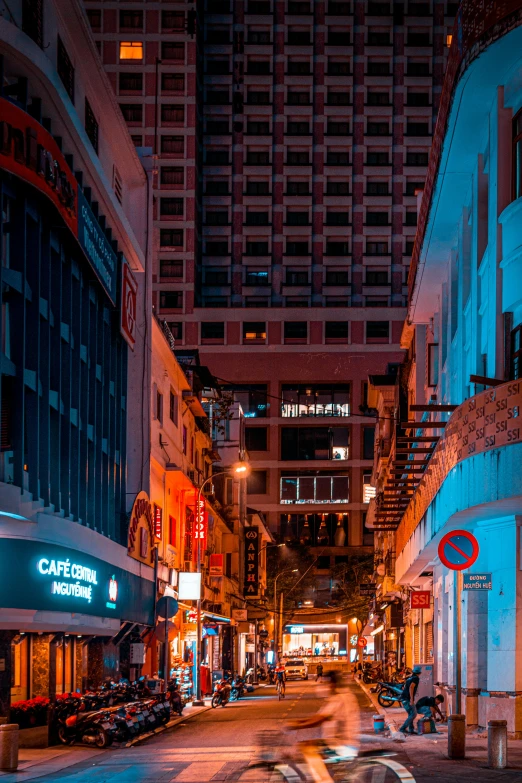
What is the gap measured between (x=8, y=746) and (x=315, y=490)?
100 m

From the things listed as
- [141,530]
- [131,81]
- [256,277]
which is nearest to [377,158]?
[256,277]

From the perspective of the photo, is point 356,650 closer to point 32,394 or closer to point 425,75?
point 425,75

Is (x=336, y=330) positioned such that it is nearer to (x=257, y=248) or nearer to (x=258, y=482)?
(x=257, y=248)

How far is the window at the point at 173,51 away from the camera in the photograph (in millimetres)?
114375

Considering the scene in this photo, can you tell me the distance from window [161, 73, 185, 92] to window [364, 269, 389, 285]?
84.2ft

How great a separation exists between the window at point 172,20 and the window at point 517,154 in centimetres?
9580

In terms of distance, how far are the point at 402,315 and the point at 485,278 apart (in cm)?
8903

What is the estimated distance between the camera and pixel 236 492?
8350cm

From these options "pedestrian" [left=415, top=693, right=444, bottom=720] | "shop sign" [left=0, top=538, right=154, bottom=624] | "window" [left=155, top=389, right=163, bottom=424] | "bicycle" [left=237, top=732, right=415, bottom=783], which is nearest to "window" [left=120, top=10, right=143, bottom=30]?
"window" [left=155, top=389, right=163, bottom=424]

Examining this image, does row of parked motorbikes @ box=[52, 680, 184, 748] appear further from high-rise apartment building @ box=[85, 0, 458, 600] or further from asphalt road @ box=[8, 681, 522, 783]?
high-rise apartment building @ box=[85, 0, 458, 600]

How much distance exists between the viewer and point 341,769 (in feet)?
63.8

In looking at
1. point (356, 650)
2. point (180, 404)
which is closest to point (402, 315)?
point (356, 650)

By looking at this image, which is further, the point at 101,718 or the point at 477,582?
the point at 101,718

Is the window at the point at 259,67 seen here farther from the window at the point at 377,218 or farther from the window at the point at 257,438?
the window at the point at 257,438
